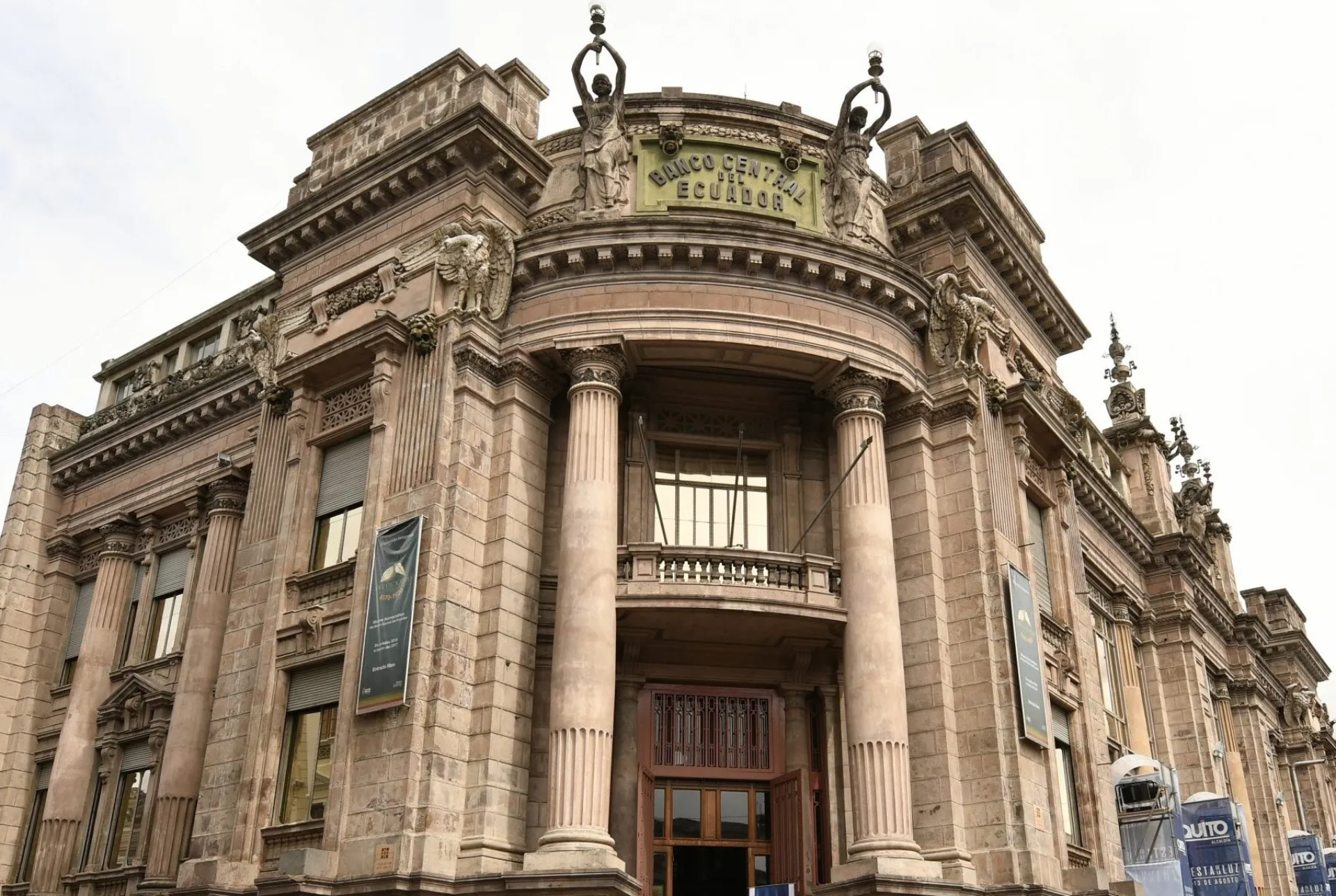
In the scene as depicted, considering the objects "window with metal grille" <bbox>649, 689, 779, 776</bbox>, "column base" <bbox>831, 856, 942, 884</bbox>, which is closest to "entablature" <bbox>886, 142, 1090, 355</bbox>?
"window with metal grille" <bbox>649, 689, 779, 776</bbox>

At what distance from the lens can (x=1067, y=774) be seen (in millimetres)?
25844

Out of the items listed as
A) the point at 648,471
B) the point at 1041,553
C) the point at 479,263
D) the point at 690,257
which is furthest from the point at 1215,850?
the point at 479,263

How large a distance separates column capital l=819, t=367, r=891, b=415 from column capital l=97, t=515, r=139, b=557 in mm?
20839

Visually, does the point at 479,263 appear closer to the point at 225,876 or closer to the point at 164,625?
the point at 225,876

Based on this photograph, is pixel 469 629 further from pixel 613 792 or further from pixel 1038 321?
pixel 1038 321

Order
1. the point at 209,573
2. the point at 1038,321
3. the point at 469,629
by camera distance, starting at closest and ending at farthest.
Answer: the point at 469,629 < the point at 209,573 < the point at 1038,321

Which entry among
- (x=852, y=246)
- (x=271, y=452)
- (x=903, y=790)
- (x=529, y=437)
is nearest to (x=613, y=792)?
(x=903, y=790)

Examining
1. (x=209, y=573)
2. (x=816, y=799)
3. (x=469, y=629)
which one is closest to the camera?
(x=469, y=629)

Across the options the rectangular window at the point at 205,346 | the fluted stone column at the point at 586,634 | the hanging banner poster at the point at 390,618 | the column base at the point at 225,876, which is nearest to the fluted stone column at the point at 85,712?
the rectangular window at the point at 205,346

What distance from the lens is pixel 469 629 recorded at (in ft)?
70.1

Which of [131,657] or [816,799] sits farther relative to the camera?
[131,657]

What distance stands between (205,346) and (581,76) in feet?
53.6

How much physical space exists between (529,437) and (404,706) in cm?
609

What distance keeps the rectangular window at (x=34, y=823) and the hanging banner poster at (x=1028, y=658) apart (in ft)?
80.4
